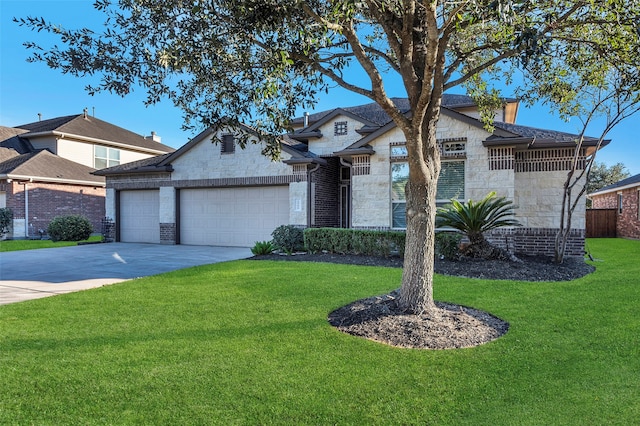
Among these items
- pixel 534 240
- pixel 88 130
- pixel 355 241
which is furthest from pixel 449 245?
pixel 88 130

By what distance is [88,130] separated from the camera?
971 inches

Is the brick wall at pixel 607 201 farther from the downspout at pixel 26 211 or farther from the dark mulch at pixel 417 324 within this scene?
the downspout at pixel 26 211

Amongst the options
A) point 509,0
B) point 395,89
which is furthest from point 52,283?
point 395,89

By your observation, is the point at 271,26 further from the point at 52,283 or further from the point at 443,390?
the point at 52,283

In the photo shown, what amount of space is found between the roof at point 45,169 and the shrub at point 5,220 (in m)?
1.61

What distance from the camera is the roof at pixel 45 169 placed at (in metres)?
19.4

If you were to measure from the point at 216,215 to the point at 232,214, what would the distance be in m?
0.77

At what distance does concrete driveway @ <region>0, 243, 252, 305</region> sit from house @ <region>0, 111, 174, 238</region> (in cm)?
775

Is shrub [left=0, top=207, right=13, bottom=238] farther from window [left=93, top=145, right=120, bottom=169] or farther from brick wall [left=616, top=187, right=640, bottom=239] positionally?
brick wall [left=616, top=187, right=640, bottom=239]

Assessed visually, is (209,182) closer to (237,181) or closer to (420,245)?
(237,181)

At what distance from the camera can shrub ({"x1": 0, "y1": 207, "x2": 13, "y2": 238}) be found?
1866 centimetres

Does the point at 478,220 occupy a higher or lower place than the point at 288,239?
higher

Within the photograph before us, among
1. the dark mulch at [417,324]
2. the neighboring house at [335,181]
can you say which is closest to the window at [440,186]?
the neighboring house at [335,181]

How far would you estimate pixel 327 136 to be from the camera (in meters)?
16.2
